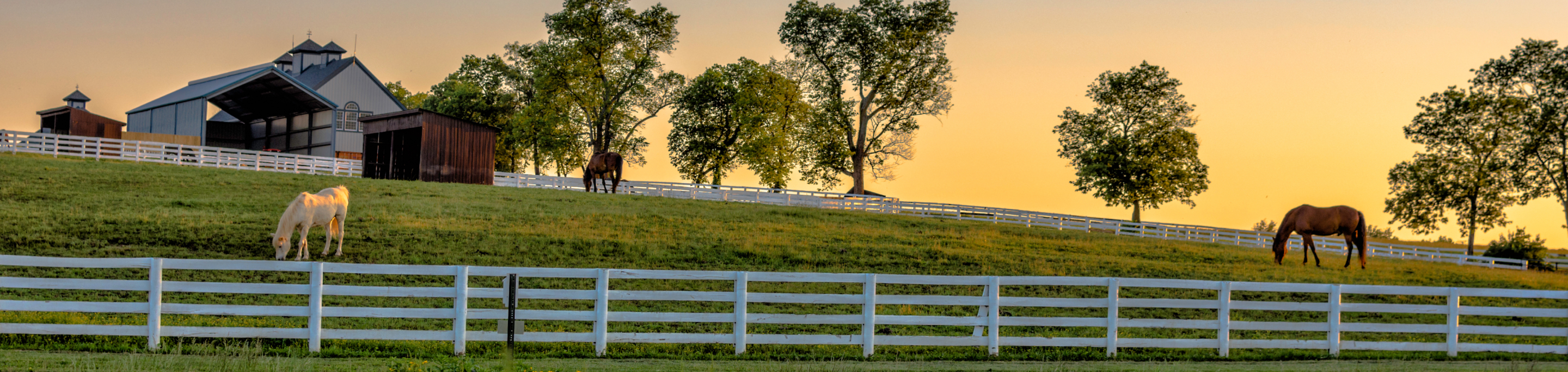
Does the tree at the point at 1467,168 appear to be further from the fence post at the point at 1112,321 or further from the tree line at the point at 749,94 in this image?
the fence post at the point at 1112,321

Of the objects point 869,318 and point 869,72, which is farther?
point 869,72

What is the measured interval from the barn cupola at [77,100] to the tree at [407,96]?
67.0ft

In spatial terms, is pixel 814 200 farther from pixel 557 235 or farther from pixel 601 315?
pixel 601 315

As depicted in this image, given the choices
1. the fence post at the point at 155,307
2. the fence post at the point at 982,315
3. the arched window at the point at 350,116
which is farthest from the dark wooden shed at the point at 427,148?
the fence post at the point at 982,315

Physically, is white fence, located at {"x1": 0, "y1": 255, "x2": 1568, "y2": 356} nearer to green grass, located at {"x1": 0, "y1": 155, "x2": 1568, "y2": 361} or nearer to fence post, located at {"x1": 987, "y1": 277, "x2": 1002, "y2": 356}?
fence post, located at {"x1": 987, "y1": 277, "x2": 1002, "y2": 356}

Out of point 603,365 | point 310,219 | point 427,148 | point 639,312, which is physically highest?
point 427,148

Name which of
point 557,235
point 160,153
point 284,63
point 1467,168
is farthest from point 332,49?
point 1467,168

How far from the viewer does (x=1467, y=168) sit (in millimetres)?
35031

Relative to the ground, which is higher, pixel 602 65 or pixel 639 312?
pixel 602 65

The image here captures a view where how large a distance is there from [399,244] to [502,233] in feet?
8.42

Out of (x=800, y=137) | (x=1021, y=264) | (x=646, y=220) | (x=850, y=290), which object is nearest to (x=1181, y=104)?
(x=800, y=137)

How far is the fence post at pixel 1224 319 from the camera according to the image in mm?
11672

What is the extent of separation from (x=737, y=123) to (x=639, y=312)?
35065 millimetres

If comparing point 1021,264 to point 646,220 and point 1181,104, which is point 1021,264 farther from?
point 1181,104
